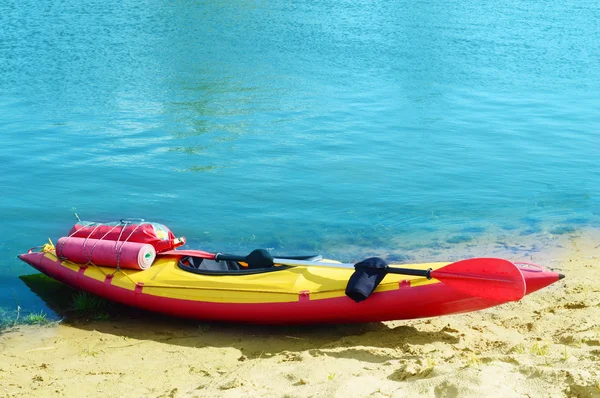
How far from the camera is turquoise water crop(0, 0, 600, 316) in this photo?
9008mm

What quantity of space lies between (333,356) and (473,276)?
116cm

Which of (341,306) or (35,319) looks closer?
(341,306)

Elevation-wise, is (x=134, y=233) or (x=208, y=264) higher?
(x=134, y=233)

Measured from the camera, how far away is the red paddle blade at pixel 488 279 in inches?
204

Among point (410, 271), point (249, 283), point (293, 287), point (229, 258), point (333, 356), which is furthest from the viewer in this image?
point (229, 258)

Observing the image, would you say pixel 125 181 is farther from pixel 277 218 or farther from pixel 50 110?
pixel 50 110

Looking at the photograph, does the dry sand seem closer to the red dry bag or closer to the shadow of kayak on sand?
the shadow of kayak on sand

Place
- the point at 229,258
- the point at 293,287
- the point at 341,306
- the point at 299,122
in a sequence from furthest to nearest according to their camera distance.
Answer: the point at 299,122, the point at 229,258, the point at 293,287, the point at 341,306

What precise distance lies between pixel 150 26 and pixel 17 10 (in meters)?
3.67

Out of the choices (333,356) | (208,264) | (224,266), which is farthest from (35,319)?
(333,356)

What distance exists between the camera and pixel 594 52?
701 inches

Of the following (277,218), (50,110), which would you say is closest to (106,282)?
(277,218)

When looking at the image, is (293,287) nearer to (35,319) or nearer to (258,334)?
(258,334)

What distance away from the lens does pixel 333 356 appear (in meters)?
5.13
